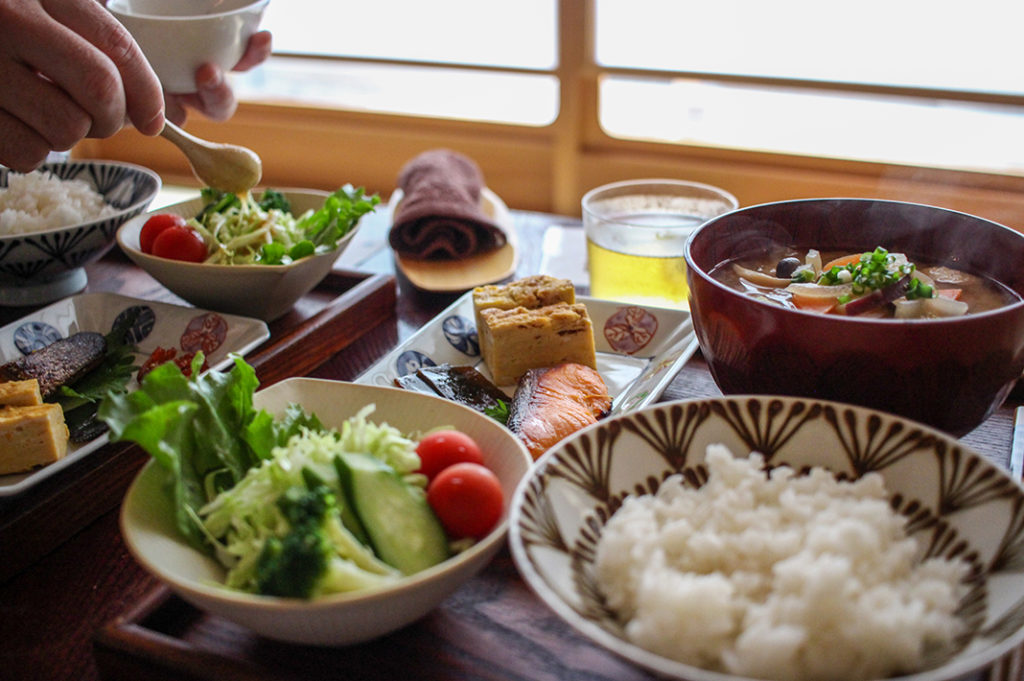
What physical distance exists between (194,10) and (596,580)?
1.65 metres

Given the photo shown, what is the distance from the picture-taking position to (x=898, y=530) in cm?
83

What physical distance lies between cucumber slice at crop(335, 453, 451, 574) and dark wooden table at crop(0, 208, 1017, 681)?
108 millimetres

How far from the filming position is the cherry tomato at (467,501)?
89 cm

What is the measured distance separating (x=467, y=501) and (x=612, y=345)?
777 millimetres

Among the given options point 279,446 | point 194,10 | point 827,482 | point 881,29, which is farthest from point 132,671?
point 881,29

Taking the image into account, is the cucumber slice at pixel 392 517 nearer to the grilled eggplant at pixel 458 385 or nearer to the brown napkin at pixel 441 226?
the grilled eggplant at pixel 458 385

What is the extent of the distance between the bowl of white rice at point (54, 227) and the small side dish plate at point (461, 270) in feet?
2.03

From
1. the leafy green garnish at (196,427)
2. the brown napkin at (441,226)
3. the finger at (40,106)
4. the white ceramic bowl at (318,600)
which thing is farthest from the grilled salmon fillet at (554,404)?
the finger at (40,106)

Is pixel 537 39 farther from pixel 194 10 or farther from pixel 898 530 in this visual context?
pixel 898 530

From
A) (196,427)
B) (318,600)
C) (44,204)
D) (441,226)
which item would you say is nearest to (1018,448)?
(318,600)

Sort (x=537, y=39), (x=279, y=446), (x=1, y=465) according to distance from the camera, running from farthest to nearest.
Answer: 1. (x=537, y=39)
2. (x=1, y=465)
3. (x=279, y=446)

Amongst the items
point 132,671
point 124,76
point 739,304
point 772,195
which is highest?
point 124,76

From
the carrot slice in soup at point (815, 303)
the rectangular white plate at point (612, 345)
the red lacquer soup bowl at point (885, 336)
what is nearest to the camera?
the red lacquer soup bowl at point (885, 336)

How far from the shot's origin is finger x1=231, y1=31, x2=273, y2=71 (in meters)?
2.01
